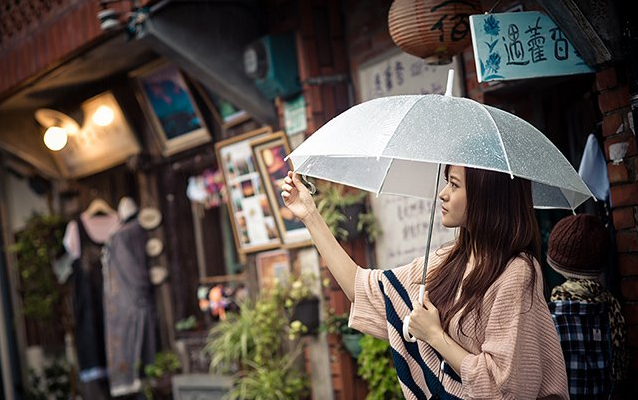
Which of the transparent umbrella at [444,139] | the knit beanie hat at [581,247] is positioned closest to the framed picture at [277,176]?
the knit beanie hat at [581,247]

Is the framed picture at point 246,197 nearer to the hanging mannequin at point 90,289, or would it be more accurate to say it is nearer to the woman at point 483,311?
the hanging mannequin at point 90,289

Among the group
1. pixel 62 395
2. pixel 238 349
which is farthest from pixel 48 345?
pixel 238 349

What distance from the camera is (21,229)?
12.7 meters

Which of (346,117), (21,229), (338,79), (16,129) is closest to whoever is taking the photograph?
(346,117)

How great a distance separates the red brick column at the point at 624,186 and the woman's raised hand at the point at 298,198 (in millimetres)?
1744

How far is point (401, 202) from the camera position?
277 inches

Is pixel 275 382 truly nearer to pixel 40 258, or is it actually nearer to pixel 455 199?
pixel 455 199

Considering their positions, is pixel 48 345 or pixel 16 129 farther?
pixel 48 345

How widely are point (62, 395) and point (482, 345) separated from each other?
9463mm

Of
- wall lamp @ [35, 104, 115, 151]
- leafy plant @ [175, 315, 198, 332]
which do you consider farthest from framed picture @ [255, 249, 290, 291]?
wall lamp @ [35, 104, 115, 151]

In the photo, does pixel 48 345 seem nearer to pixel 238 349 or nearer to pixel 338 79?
pixel 238 349

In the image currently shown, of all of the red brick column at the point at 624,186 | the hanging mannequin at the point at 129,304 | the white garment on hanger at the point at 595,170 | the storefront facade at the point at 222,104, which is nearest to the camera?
the red brick column at the point at 624,186

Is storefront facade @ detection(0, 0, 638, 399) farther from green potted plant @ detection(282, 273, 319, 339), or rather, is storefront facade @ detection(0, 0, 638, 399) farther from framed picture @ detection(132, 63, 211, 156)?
green potted plant @ detection(282, 273, 319, 339)

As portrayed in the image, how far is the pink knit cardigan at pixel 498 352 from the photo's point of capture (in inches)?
134
